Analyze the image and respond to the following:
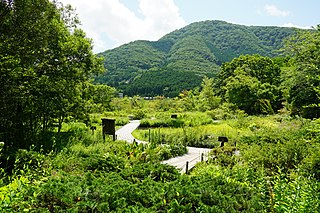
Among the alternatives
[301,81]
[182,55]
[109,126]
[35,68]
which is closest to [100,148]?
[109,126]

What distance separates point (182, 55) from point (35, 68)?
317ft

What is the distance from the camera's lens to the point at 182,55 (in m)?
103

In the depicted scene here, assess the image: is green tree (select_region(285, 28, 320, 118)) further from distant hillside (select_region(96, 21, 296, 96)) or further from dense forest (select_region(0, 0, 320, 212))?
distant hillside (select_region(96, 21, 296, 96))

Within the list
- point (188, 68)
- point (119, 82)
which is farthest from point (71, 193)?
point (188, 68)

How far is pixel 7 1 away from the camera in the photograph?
27.6 ft

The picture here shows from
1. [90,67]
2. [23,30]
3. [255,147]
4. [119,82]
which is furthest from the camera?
[119,82]

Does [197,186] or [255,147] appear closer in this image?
[197,186]

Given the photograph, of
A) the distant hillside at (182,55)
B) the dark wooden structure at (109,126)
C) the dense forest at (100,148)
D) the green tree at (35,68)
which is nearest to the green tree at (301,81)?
the dense forest at (100,148)

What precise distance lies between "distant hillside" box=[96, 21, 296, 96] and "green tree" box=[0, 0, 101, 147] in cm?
4980

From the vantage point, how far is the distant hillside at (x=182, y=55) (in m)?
70.3

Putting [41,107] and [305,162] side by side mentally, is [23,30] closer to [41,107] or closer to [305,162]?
[41,107]

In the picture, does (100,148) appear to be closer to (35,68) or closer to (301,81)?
(35,68)

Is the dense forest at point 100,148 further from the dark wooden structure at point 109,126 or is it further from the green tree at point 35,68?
the dark wooden structure at point 109,126

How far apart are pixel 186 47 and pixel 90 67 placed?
10354 cm
